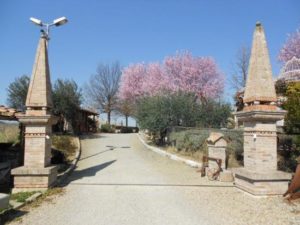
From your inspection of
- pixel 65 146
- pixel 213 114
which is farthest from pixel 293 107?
pixel 65 146

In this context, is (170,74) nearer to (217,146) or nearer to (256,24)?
(217,146)

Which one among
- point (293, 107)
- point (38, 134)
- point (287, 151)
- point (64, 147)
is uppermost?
point (293, 107)

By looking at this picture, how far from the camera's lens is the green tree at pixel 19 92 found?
2423 centimetres

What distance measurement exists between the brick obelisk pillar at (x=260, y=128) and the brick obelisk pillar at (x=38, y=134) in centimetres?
556

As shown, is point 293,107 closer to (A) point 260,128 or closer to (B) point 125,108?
(A) point 260,128

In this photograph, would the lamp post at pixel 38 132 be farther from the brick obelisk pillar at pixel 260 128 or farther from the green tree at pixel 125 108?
the green tree at pixel 125 108

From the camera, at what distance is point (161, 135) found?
2056 cm

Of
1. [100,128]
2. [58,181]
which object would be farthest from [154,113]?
[100,128]

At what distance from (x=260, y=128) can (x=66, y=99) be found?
18882 mm

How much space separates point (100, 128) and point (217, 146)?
26.7 m

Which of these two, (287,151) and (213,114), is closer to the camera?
(287,151)

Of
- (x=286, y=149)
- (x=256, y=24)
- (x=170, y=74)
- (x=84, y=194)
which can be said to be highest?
(x=170, y=74)

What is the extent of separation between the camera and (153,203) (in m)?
7.39

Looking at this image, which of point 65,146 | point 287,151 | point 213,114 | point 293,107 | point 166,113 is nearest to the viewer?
point 293,107
